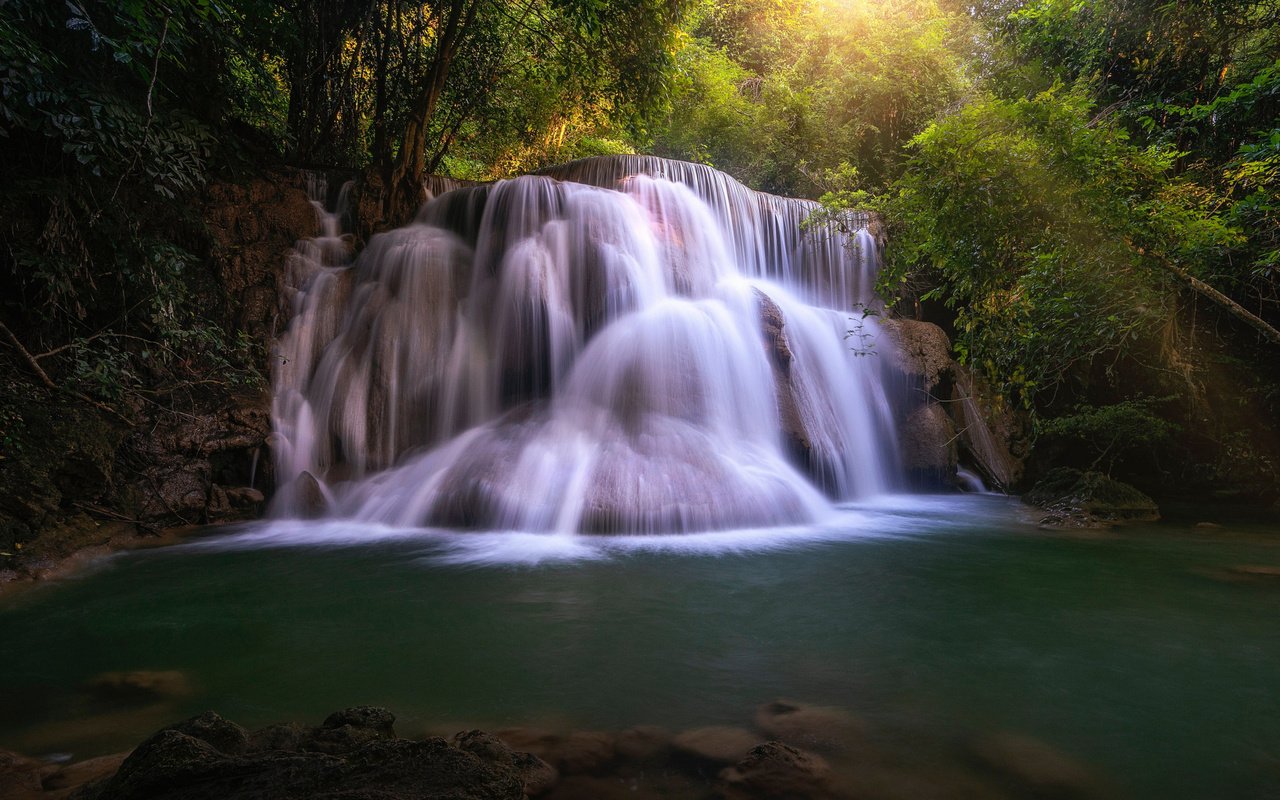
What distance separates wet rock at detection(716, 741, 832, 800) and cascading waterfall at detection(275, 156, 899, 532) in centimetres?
439

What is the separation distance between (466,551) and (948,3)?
2839 centimetres

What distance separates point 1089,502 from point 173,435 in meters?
10.5

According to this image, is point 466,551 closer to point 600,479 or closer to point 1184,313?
point 600,479

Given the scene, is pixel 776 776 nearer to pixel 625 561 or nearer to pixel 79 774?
pixel 79 774

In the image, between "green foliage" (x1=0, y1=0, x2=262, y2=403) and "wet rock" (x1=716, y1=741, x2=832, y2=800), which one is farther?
"green foliage" (x1=0, y1=0, x2=262, y2=403)

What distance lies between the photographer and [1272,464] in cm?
963

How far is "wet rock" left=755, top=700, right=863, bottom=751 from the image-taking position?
8.05 ft

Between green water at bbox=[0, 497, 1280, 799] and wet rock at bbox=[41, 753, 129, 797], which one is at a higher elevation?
green water at bbox=[0, 497, 1280, 799]

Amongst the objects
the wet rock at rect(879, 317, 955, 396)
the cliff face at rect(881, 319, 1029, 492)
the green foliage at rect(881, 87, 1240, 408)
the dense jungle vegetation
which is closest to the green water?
the green foliage at rect(881, 87, 1240, 408)

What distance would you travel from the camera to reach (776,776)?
7.09ft

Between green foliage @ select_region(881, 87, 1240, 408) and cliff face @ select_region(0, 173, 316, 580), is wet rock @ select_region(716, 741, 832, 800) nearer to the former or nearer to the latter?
cliff face @ select_region(0, 173, 316, 580)

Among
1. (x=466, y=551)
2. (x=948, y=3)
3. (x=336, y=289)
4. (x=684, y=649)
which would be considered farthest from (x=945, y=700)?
(x=948, y=3)

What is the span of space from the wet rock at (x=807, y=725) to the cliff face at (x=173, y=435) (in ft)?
18.2

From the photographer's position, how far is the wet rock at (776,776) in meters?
2.08
